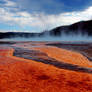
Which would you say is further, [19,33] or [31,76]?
[19,33]

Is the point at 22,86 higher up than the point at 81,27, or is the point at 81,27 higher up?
the point at 81,27

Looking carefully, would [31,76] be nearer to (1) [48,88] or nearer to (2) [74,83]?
(1) [48,88]

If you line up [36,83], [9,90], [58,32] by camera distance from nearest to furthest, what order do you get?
[9,90] < [36,83] < [58,32]

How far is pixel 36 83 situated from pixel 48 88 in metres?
0.64

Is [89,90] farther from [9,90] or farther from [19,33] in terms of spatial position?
[19,33]

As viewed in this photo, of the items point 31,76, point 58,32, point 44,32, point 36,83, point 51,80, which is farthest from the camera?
point 44,32

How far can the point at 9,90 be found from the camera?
425 cm

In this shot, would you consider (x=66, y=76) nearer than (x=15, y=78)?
No

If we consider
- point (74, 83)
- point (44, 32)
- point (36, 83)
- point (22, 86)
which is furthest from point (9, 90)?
point (44, 32)

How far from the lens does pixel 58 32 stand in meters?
110

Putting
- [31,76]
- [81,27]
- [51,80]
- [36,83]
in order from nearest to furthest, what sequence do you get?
1. [36,83]
2. [51,80]
3. [31,76]
4. [81,27]

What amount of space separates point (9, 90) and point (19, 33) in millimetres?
113515

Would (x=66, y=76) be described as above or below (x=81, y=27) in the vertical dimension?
below

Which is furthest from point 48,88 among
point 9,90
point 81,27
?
point 81,27
